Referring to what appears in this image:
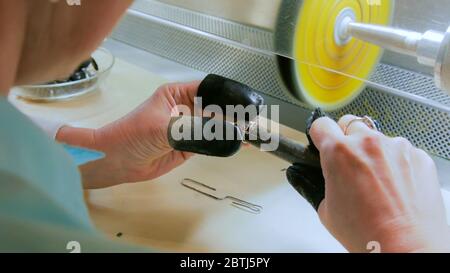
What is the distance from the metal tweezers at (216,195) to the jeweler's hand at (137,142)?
0.05m

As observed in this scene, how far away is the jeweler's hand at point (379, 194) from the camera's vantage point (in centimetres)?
58

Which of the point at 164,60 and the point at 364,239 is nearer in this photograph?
the point at 364,239

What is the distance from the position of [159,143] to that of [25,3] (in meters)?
0.50

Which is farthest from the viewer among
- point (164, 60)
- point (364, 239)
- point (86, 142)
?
point (164, 60)

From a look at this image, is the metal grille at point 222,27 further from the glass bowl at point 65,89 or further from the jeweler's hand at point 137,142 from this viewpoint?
the glass bowl at point 65,89

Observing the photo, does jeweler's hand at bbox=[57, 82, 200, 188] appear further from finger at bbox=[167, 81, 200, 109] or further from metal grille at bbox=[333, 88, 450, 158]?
metal grille at bbox=[333, 88, 450, 158]

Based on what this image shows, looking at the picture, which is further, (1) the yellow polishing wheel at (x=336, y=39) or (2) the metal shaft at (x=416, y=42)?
(1) the yellow polishing wheel at (x=336, y=39)

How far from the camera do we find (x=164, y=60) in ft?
4.47

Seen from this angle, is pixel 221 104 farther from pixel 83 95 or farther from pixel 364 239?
pixel 83 95

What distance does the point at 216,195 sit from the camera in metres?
0.87

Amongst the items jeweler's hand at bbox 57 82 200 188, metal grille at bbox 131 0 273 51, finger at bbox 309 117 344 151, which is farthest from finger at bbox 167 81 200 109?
finger at bbox 309 117 344 151

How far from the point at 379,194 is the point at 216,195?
0.34m

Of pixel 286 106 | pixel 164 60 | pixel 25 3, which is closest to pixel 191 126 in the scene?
pixel 286 106

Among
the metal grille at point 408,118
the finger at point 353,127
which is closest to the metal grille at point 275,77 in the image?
the metal grille at point 408,118
